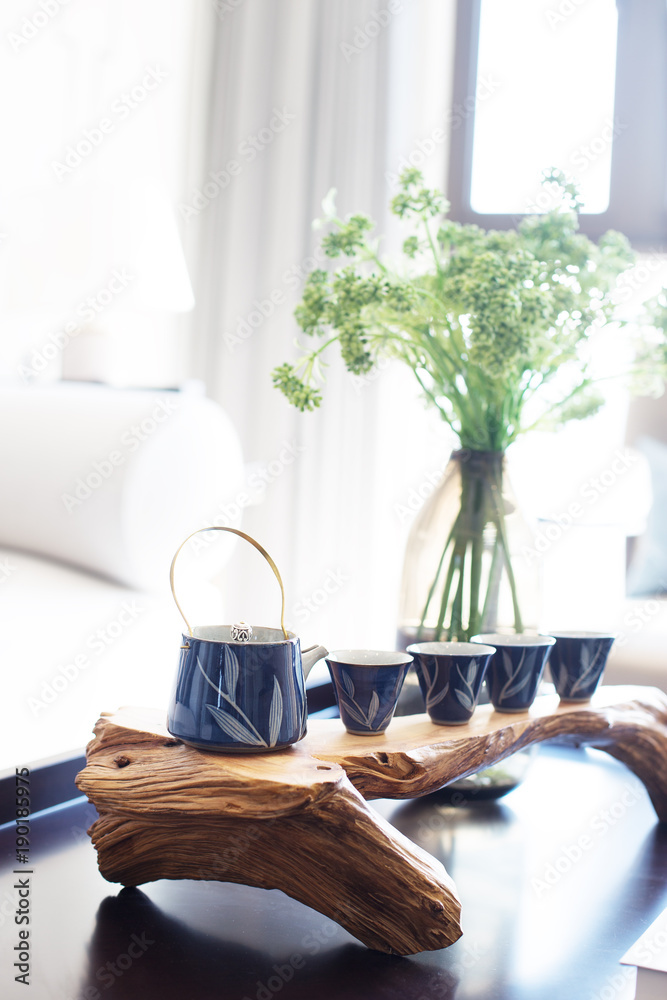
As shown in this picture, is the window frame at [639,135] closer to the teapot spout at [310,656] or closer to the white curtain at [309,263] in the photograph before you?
the white curtain at [309,263]

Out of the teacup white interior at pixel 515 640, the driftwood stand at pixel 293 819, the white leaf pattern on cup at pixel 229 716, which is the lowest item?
the driftwood stand at pixel 293 819

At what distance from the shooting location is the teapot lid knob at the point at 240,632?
626 millimetres

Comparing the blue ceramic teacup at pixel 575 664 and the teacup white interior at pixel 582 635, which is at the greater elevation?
the teacup white interior at pixel 582 635

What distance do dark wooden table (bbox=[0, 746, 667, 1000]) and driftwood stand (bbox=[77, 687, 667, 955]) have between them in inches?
1.0

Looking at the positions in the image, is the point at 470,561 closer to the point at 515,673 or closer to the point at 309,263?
the point at 515,673

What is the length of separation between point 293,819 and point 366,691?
13cm

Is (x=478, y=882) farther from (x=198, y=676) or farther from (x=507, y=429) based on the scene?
(x=507, y=429)

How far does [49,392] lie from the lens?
1.49 m

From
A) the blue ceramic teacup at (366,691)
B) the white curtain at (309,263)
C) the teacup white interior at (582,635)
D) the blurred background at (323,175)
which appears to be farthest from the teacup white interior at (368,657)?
the white curtain at (309,263)

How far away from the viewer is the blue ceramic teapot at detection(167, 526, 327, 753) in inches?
22.6

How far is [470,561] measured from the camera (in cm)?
98

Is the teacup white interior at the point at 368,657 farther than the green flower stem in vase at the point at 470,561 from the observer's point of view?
No

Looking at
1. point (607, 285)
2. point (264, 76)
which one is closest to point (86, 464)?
point (607, 285)

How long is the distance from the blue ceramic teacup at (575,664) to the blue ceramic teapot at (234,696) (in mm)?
347
